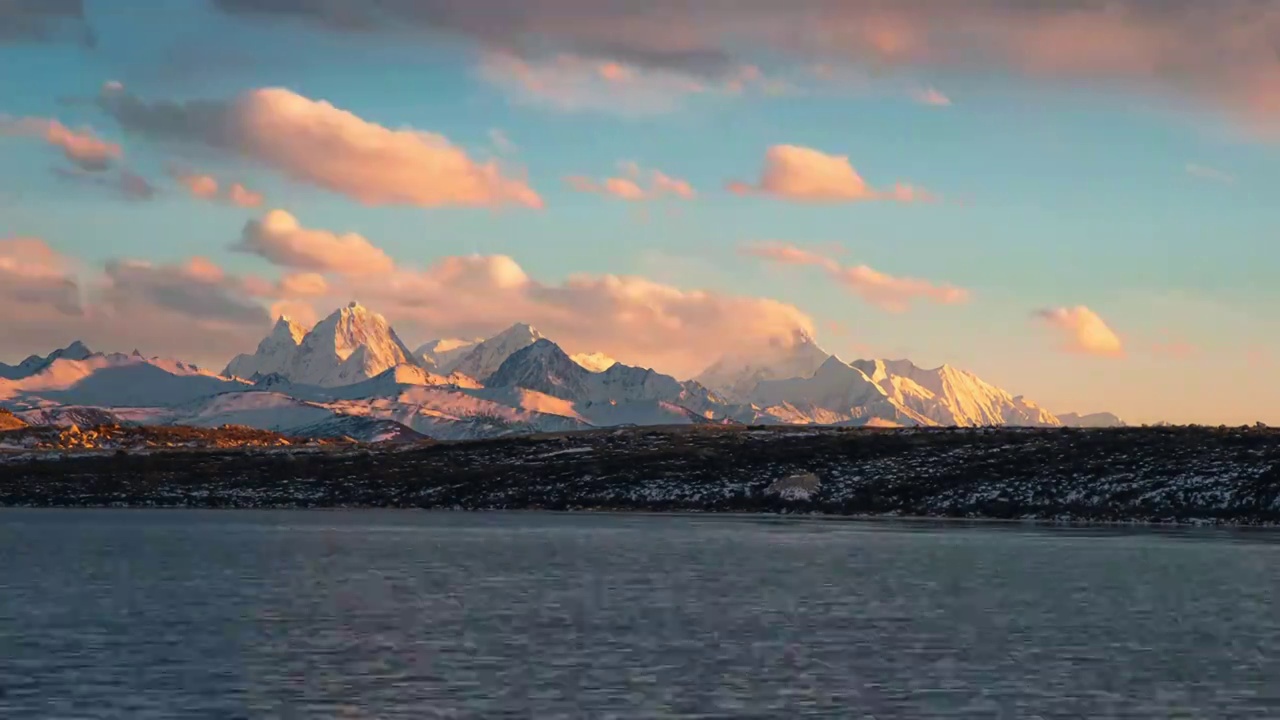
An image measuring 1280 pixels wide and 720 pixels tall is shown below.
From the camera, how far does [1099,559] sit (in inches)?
3059

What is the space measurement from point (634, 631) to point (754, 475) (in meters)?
109

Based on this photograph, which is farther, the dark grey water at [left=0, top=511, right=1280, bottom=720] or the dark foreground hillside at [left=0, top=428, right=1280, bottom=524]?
the dark foreground hillside at [left=0, top=428, right=1280, bottom=524]

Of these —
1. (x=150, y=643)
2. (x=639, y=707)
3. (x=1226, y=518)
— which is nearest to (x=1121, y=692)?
(x=639, y=707)

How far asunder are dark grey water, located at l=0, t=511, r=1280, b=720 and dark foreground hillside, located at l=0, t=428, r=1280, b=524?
149 feet

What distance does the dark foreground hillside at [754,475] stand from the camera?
431ft

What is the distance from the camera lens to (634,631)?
4547cm

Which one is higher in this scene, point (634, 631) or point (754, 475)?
point (754, 475)

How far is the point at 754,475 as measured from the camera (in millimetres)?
154125

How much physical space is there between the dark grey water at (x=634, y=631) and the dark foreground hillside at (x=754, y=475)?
4554cm

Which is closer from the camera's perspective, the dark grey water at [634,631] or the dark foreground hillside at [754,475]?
the dark grey water at [634,631]

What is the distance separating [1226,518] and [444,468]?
89128mm

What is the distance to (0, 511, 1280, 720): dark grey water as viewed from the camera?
3334 centimetres

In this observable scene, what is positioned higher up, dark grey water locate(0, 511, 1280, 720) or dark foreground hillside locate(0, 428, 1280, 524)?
dark foreground hillside locate(0, 428, 1280, 524)

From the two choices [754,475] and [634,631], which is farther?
[754,475]
